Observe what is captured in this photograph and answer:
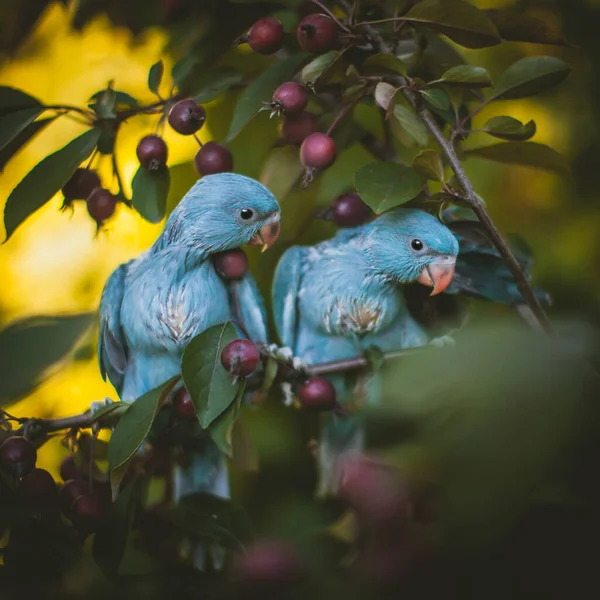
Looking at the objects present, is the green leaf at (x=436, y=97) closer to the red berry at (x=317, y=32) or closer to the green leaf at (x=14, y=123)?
the red berry at (x=317, y=32)

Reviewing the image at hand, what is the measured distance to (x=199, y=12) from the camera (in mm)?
1388

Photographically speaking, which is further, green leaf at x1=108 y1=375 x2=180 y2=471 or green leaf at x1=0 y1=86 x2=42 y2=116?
green leaf at x1=0 y1=86 x2=42 y2=116

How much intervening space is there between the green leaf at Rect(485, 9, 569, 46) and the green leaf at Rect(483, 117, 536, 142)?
183 mm

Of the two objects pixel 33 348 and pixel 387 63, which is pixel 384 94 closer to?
pixel 387 63

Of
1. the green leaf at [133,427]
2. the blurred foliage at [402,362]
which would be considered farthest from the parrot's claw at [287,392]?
the green leaf at [133,427]

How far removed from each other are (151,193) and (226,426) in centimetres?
44

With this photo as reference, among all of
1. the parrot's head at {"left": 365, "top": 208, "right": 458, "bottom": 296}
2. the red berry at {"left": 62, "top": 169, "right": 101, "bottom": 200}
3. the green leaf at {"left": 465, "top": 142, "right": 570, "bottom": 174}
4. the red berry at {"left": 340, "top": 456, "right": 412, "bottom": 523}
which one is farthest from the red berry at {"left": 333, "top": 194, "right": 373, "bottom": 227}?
the red berry at {"left": 340, "top": 456, "right": 412, "bottom": 523}

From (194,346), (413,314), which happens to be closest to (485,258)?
(413,314)

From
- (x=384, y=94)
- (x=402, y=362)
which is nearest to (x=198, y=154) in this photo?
(x=384, y=94)

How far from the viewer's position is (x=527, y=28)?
1262 millimetres

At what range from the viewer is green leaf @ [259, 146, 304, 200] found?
1.36m

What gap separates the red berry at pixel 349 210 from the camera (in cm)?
140

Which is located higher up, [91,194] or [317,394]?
[91,194]

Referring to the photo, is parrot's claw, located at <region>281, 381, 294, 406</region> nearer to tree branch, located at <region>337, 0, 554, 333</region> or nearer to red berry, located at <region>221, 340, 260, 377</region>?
red berry, located at <region>221, 340, 260, 377</region>
